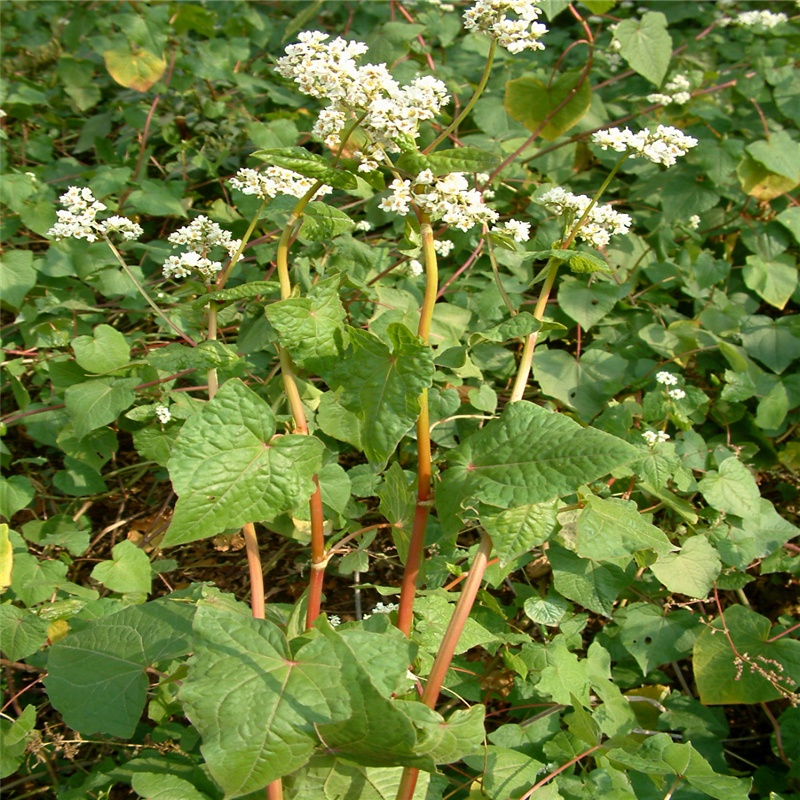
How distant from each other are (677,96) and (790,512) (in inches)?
61.7

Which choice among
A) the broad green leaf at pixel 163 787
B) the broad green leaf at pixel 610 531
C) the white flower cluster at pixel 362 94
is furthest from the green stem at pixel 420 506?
the broad green leaf at pixel 163 787

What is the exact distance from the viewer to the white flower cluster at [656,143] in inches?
56.7

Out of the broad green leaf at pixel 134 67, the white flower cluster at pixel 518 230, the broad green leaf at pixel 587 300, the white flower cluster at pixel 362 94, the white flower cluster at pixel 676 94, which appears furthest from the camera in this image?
the broad green leaf at pixel 134 67

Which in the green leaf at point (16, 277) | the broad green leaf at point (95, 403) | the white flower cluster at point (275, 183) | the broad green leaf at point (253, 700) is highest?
the white flower cluster at point (275, 183)

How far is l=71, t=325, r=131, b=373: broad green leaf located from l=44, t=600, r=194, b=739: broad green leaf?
2.54 feet

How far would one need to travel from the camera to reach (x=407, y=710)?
1.16m

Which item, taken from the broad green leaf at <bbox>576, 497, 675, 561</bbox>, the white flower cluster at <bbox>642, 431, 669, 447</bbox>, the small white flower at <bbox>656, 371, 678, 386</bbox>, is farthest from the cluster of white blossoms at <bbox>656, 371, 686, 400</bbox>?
the broad green leaf at <bbox>576, 497, 675, 561</bbox>

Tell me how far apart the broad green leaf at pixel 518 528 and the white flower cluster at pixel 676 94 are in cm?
213

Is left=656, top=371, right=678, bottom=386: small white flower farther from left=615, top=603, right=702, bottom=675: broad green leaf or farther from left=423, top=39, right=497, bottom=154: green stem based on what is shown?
left=423, top=39, right=497, bottom=154: green stem

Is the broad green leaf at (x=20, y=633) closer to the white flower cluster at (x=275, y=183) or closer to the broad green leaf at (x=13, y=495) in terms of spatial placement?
→ the broad green leaf at (x=13, y=495)

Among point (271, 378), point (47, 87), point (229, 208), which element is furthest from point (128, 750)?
point (47, 87)

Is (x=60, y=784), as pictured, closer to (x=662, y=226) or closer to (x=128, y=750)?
(x=128, y=750)

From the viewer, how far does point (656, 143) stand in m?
1.44

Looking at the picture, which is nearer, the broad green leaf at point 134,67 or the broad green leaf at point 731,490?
the broad green leaf at point 731,490
